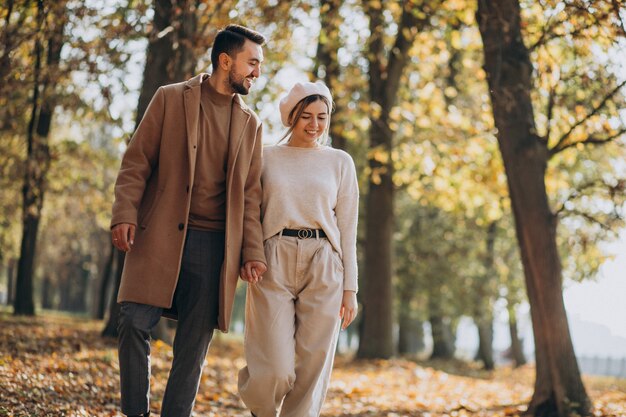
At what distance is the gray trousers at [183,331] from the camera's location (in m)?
4.22

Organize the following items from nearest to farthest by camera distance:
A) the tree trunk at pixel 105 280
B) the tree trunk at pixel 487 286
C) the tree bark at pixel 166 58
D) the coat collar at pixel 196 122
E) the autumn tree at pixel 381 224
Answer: the coat collar at pixel 196 122
the tree bark at pixel 166 58
the autumn tree at pixel 381 224
the tree trunk at pixel 105 280
the tree trunk at pixel 487 286

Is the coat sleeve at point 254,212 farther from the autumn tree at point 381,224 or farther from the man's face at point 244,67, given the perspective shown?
the autumn tree at point 381,224

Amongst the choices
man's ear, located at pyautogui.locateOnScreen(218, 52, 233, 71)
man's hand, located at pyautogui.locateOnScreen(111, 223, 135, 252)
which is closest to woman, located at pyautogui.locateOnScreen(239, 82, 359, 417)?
man's ear, located at pyautogui.locateOnScreen(218, 52, 233, 71)

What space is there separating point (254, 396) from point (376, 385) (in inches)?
273

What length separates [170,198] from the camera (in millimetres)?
4328

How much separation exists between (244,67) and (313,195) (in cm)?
88

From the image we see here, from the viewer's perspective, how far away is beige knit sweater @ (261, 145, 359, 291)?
4.62 m

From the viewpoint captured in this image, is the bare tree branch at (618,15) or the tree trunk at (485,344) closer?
the bare tree branch at (618,15)

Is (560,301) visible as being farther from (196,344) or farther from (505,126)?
(196,344)

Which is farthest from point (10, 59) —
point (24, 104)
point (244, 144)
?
point (24, 104)

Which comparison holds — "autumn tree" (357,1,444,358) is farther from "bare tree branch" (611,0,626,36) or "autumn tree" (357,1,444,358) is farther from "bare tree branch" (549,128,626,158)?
"bare tree branch" (611,0,626,36)

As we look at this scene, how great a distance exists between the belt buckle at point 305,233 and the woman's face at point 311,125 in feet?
1.92

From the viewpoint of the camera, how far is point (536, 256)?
332 inches

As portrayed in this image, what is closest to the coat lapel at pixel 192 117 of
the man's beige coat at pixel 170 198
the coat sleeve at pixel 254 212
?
the man's beige coat at pixel 170 198
